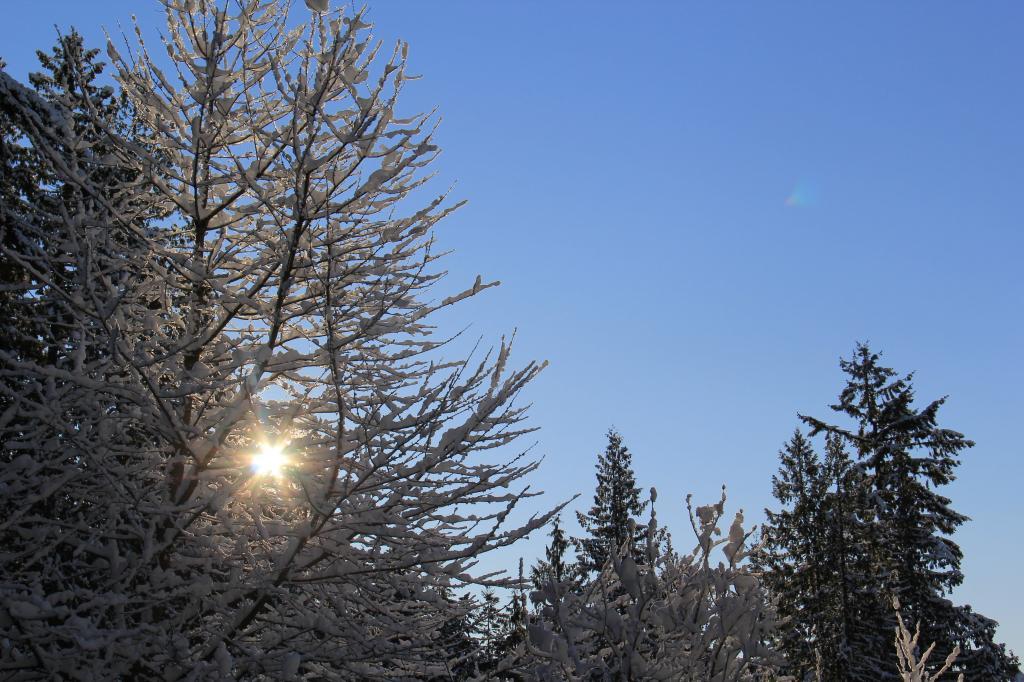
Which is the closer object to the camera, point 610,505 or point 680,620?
point 680,620

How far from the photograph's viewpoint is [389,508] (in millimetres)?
3898

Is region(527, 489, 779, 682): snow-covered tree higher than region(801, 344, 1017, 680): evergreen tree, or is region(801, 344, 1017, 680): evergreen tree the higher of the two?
region(801, 344, 1017, 680): evergreen tree

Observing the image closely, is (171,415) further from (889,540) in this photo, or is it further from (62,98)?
(889,540)

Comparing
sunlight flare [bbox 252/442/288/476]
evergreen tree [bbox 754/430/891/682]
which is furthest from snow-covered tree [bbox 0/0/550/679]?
evergreen tree [bbox 754/430/891/682]

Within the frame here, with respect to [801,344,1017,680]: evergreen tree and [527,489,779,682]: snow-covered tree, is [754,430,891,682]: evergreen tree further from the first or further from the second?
[527,489,779,682]: snow-covered tree

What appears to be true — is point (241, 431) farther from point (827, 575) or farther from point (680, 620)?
point (827, 575)

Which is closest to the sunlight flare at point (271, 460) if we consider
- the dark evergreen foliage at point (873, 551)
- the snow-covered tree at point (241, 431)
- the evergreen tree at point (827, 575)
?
the snow-covered tree at point (241, 431)

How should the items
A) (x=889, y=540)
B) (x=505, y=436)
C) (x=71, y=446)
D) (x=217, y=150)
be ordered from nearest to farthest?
(x=71, y=446) < (x=505, y=436) < (x=217, y=150) < (x=889, y=540)

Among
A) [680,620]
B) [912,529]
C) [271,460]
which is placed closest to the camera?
[680,620]

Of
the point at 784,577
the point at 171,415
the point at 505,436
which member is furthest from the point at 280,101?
the point at 784,577

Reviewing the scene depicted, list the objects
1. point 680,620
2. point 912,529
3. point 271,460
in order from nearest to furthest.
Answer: point 680,620
point 271,460
point 912,529

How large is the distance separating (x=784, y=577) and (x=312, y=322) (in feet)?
79.6

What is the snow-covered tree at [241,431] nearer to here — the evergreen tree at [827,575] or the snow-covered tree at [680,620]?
the snow-covered tree at [680,620]

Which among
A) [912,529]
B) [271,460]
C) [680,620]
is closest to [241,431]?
[271,460]
